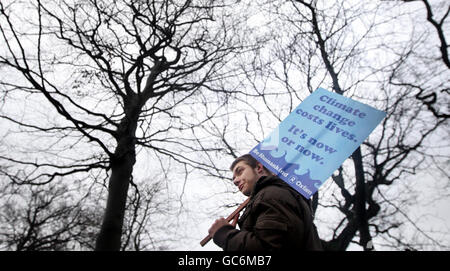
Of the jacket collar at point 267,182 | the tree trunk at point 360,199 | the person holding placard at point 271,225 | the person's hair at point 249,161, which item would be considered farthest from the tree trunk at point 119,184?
the tree trunk at point 360,199

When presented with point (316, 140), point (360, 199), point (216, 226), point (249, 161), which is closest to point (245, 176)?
point (249, 161)

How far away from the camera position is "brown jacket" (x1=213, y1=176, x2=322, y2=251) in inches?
58.0

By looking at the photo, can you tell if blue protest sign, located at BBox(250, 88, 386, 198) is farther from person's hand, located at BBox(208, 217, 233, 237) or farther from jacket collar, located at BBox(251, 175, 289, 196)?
person's hand, located at BBox(208, 217, 233, 237)

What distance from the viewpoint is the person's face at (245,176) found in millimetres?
2119

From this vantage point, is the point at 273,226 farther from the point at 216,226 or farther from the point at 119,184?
the point at 119,184

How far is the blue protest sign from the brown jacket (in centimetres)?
32

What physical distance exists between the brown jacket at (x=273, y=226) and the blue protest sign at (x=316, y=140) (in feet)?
1.05

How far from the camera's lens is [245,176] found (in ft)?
7.13

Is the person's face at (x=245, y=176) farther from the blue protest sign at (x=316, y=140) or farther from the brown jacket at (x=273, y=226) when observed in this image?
the brown jacket at (x=273, y=226)

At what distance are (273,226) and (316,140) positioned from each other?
3.25ft

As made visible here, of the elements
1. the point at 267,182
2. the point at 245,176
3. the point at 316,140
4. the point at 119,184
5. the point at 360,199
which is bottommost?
the point at 267,182
